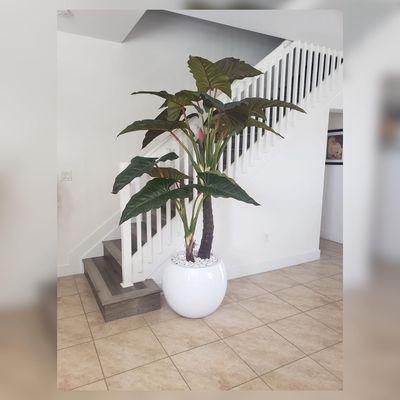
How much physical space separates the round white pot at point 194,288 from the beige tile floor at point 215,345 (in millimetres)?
106

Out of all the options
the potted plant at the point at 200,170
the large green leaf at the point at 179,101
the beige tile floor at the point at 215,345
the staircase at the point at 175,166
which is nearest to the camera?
the beige tile floor at the point at 215,345

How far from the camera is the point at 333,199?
395 cm

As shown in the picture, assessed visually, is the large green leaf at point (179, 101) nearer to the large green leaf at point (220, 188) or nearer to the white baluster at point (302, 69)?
the large green leaf at point (220, 188)

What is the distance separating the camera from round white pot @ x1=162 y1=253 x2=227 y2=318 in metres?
1.84

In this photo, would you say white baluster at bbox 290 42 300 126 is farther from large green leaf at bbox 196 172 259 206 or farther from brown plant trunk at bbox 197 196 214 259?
large green leaf at bbox 196 172 259 206

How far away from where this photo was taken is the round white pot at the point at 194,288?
184 centimetres

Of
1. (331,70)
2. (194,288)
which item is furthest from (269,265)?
(331,70)

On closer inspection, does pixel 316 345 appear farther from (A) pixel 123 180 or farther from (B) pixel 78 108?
(B) pixel 78 108

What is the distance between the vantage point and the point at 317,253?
323 centimetres

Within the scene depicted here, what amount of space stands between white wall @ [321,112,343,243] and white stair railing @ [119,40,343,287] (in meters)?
0.95

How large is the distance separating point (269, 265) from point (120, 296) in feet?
5.13
